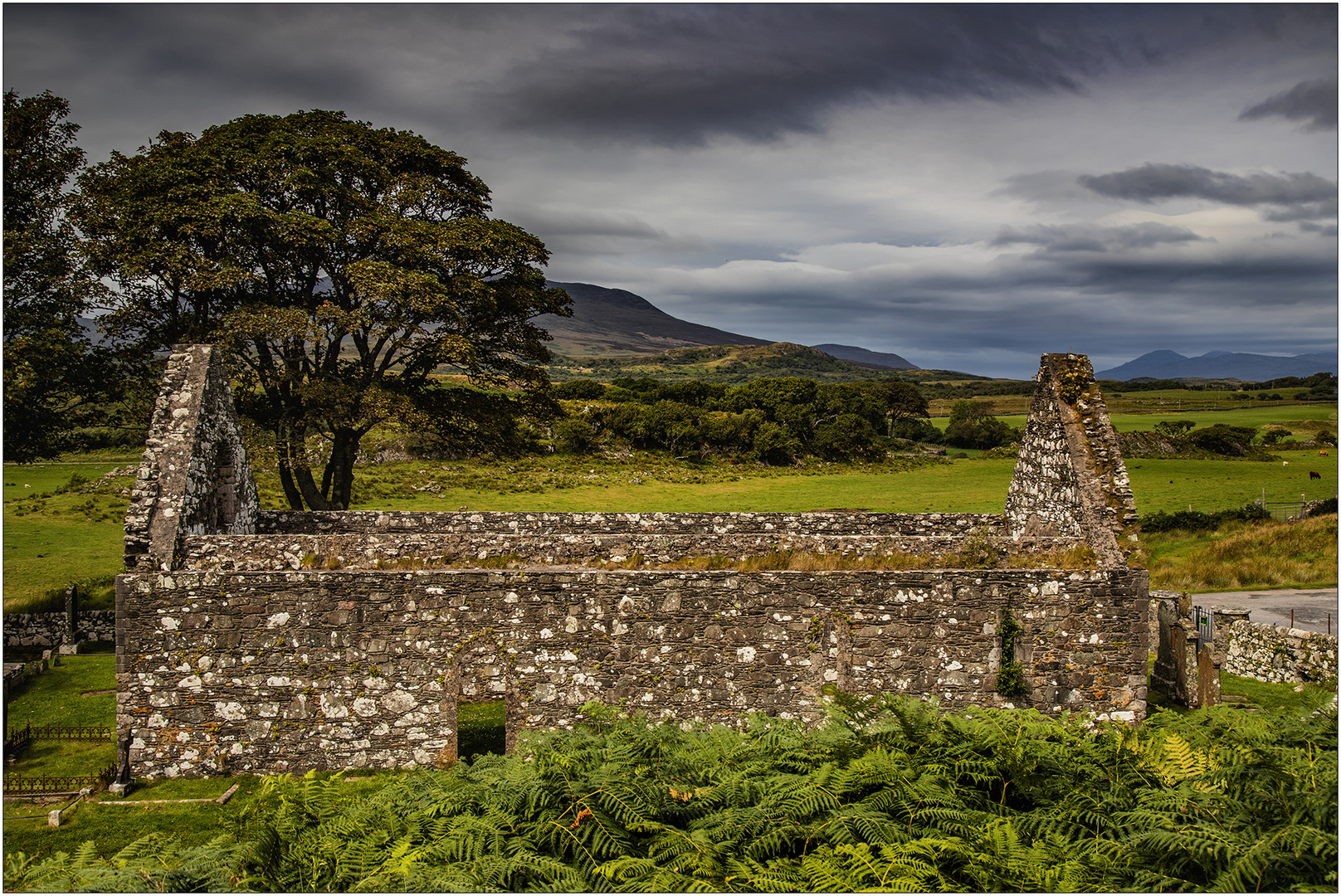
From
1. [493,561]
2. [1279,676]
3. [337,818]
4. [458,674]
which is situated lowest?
[1279,676]

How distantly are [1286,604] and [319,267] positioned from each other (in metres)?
30.1

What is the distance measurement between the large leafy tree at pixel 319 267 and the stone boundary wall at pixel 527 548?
886cm

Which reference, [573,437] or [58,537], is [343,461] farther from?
[573,437]

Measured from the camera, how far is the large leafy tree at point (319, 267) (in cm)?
1716

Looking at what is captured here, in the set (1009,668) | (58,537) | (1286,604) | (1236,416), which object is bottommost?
(1286,604)

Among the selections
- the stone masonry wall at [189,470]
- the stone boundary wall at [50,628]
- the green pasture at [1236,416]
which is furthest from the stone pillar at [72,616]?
the green pasture at [1236,416]

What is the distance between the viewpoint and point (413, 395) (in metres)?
20.4

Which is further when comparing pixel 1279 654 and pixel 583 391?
pixel 583 391

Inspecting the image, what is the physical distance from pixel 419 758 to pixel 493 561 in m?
2.63

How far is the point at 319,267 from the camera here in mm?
19422

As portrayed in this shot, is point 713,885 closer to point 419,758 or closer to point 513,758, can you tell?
point 513,758

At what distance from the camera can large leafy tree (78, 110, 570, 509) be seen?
17156 mm

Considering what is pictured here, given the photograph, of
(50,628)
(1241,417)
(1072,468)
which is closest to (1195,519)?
(1072,468)

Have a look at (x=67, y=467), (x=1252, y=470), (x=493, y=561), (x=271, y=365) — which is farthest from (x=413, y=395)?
(x=1252, y=470)
